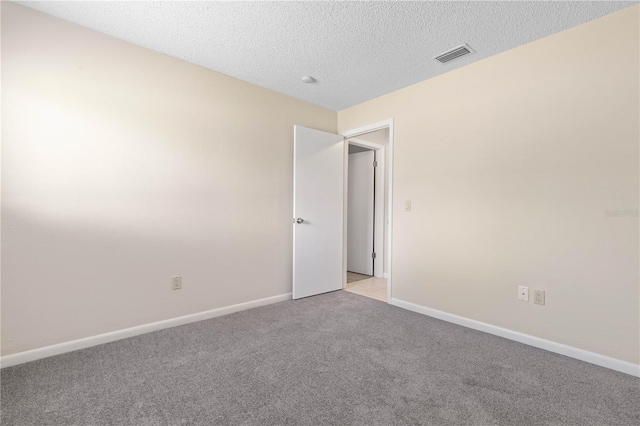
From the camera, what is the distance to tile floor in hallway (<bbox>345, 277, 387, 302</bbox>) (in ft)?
11.9

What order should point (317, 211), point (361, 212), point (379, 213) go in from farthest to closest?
point (361, 212) < point (379, 213) < point (317, 211)

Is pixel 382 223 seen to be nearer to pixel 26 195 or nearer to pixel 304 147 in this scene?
pixel 304 147

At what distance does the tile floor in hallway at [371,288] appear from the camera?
362cm

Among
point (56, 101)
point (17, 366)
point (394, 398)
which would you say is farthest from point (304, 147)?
point (17, 366)

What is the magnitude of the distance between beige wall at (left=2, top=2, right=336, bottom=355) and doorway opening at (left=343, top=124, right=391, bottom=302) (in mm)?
1931

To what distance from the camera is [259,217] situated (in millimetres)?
3193

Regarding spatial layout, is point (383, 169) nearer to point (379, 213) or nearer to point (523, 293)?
point (379, 213)

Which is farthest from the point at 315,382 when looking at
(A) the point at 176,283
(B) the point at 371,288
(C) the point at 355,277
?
(C) the point at 355,277

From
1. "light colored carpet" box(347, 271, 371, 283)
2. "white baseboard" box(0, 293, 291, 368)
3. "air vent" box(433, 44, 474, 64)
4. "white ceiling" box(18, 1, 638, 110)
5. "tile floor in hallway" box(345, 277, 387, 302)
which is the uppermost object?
"white ceiling" box(18, 1, 638, 110)

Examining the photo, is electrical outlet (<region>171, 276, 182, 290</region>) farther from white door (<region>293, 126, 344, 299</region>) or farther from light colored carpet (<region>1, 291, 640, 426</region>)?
white door (<region>293, 126, 344, 299</region>)

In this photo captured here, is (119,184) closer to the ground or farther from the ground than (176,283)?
farther from the ground

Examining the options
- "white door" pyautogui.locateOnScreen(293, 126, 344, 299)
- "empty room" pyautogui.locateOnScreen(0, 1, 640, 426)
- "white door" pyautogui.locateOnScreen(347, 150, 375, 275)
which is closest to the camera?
"empty room" pyautogui.locateOnScreen(0, 1, 640, 426)

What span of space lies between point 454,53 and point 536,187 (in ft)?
4.20

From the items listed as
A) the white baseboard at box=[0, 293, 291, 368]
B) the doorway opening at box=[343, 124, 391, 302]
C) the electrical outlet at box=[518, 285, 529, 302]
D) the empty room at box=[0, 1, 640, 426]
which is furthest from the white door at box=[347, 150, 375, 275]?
the electrical outlet at box=[518, 285, 529, 302]
